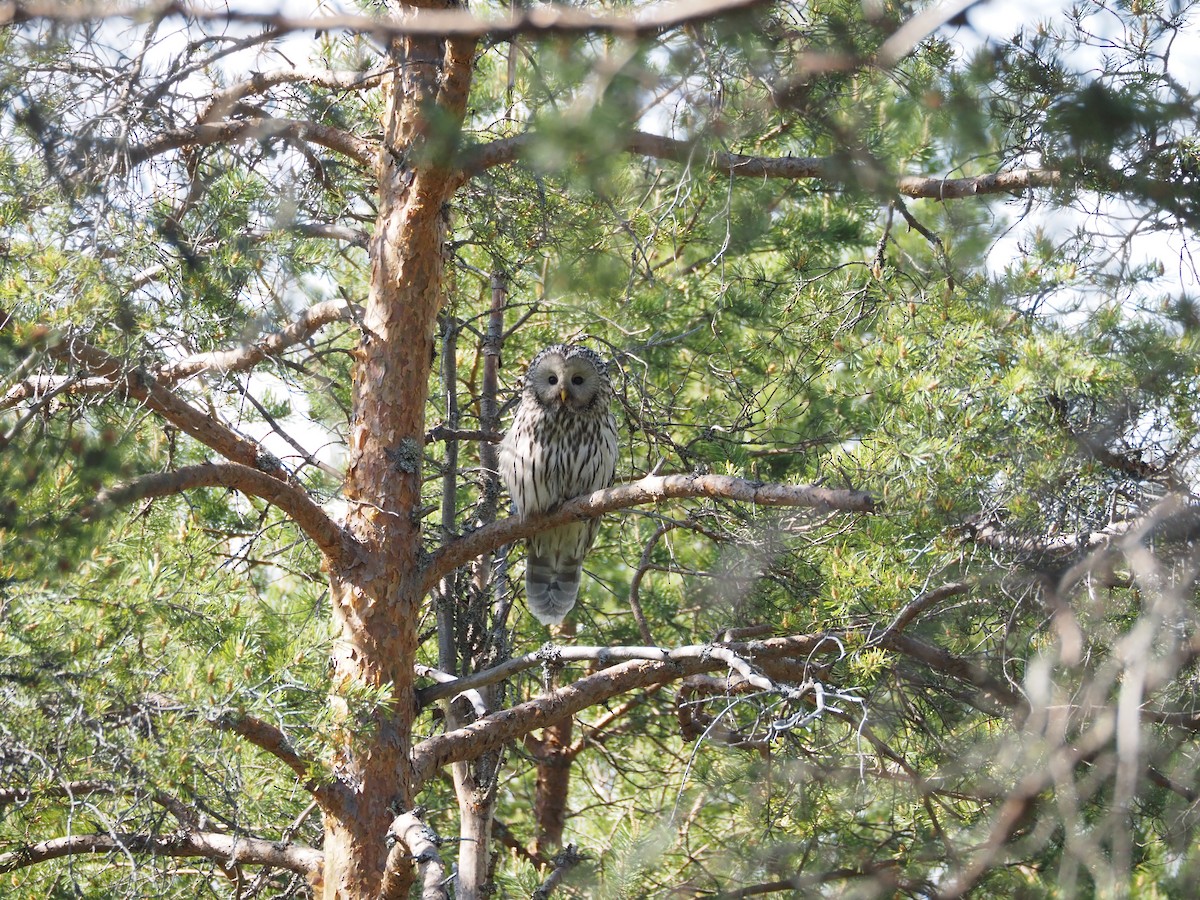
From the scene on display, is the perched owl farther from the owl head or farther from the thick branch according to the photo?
the thick branch

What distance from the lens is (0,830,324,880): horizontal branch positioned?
12.4 feet

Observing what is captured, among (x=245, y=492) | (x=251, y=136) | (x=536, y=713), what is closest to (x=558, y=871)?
(x=536, y=713)

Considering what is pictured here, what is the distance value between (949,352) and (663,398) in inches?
79.0

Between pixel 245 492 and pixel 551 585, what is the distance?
237 centimetres

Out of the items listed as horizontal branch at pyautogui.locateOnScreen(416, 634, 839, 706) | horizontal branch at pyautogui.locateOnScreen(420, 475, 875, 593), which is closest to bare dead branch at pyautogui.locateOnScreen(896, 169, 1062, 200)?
horizontal branch at pyautogui.locateOnScreen(420, 475, 875, 593)

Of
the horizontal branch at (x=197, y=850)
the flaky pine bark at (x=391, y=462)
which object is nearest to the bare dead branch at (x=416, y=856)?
the flaky pine bark at (x=391, y=462)

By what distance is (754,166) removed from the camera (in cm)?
414

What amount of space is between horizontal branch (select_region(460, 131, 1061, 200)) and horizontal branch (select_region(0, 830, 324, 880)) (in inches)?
90.9

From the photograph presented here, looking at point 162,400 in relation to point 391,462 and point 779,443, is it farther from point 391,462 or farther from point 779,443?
point 779,443

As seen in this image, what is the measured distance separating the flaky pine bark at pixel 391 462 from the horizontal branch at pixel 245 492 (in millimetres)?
127

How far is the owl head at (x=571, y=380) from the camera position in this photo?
5.43 meters

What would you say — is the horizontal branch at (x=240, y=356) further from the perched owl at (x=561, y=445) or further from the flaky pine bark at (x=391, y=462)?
the perched owl at (x=561, y=445)

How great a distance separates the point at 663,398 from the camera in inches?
234

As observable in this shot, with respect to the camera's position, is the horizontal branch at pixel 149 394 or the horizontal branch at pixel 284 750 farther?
the horizontal branch at pixel 284 750
